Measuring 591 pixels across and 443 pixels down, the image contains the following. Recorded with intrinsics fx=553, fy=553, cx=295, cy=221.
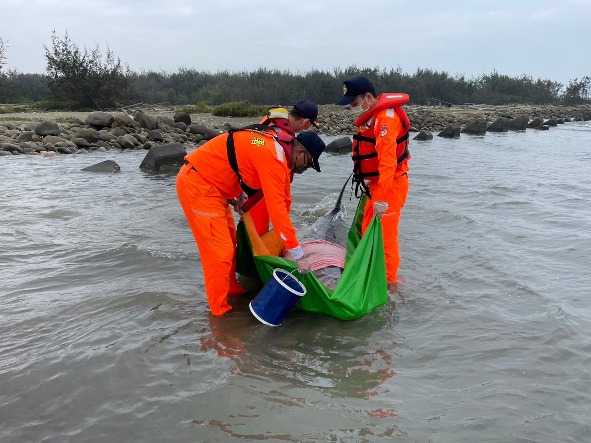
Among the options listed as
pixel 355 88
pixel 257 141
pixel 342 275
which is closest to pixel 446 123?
pixel 355 88

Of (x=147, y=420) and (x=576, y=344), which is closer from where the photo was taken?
(x=147, y=420)

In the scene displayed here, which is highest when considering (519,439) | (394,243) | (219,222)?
(219,222)

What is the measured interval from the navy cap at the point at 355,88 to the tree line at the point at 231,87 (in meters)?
25.3

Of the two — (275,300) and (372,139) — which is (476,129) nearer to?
(372,139)

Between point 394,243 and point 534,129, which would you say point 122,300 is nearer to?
point 394,243

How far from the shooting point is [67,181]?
39.2 ft

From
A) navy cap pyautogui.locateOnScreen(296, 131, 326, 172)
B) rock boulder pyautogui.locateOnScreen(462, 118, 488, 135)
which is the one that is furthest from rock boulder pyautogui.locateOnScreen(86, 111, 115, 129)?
rock boulder pyautogui.locateOnScreen(462, 118, 488, 135)

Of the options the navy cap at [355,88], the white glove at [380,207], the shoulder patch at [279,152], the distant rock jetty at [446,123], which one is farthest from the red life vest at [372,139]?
the distant rock jetty at [446,123]

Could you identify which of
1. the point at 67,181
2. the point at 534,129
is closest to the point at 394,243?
the point at 67,181

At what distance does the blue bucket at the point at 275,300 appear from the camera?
440cm

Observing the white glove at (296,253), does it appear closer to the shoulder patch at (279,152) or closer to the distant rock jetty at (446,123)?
the shoulder patch at (279,152)

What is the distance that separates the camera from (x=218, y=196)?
4.72 metres

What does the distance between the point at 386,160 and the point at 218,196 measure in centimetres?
161

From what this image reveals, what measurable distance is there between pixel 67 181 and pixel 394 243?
880 cm
